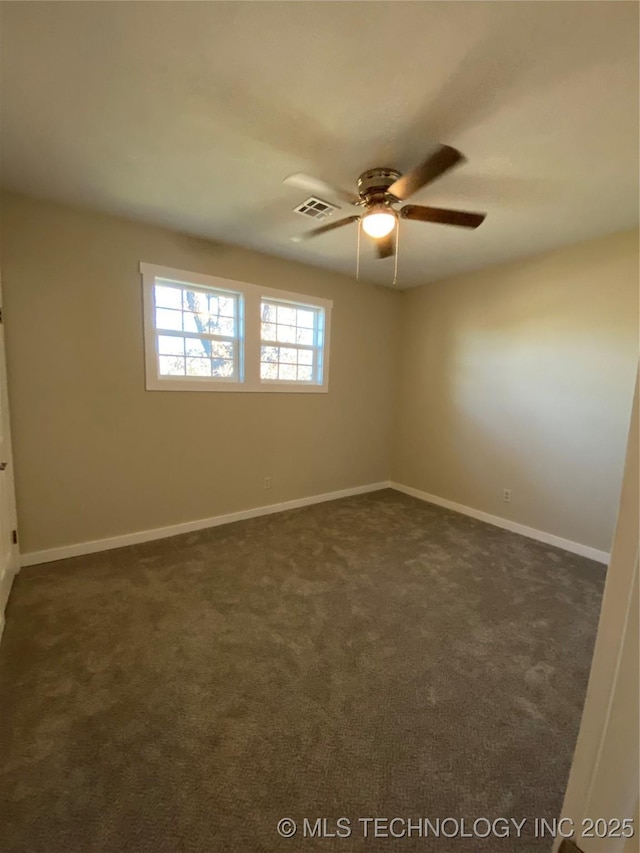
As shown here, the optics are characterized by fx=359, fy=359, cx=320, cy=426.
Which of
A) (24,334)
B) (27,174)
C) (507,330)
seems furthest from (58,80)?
(507,330)

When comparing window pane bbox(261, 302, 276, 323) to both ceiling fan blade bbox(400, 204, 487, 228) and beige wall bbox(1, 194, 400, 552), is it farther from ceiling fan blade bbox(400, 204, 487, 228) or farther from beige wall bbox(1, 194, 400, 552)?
ceiling fan blade bbox(400, 204, 487, 228)

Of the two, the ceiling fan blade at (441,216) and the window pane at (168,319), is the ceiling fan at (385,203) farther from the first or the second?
the window pane at (168,319)

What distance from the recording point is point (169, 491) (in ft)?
10.3

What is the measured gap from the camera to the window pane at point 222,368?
3326 millimetres

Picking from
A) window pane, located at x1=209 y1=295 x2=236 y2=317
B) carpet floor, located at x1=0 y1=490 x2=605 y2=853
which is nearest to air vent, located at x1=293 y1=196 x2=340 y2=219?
window pane, located at x1=209 y1=295 x2=236 y2=317

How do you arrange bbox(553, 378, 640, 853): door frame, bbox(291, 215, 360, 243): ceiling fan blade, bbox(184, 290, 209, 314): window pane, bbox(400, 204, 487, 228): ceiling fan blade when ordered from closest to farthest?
bbox(553, 378, 640, 853): door frame
bbox(400, 204, 487, 228): ceiling fan blade
bbox(291, 215, 360, 243): ceiling fan blade
bbox(184, 290, 209, 314): window pane

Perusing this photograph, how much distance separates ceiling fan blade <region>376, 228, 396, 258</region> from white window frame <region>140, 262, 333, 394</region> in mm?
1424

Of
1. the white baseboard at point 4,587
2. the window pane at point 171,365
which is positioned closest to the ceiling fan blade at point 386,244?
the window pane at point 171,365

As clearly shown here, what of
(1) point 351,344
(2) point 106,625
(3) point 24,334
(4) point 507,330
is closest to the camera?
(2) point 106,625

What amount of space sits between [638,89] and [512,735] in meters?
2.60

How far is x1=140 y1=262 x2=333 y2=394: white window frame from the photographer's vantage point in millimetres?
2895

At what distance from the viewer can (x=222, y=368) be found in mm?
3371

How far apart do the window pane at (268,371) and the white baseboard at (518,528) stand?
2231mm

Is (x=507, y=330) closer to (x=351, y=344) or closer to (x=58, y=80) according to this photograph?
(x=351, y=344)
